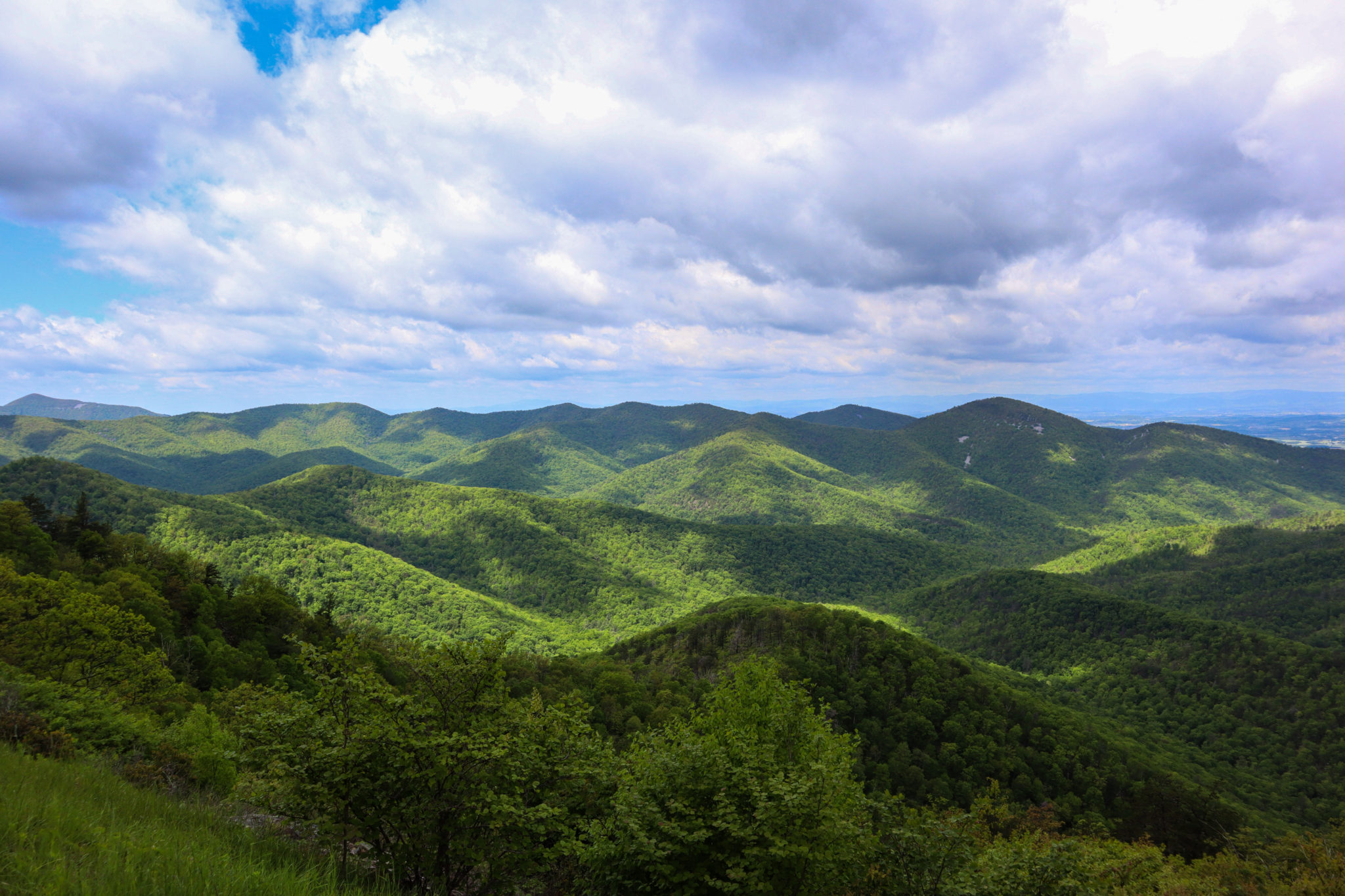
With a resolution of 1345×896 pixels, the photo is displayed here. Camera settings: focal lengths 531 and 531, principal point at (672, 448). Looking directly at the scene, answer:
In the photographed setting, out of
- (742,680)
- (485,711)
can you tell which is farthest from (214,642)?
(485,711)

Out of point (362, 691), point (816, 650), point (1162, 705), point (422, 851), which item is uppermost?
point (362, 691)

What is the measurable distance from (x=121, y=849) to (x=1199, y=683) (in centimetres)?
19154

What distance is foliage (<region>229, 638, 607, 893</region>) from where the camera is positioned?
13.3 meters

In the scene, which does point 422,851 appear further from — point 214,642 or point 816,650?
point 816,650

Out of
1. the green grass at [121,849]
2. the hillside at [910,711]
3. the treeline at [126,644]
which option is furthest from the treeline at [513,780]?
the hillside at [910,711]

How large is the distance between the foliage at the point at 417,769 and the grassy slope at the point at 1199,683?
134m

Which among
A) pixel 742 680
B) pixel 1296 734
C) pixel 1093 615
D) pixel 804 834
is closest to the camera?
pixel 804 834

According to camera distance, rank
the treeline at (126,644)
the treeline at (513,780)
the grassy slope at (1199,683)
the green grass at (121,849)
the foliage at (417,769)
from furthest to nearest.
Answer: the grassy slope at (1199,683) → the treeline at (126,644) → the treeline at (513,780) → the foliage at (417,769) → the green grass at (121,849)

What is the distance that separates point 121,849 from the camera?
683 centimetres

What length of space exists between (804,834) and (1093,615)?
199718 mm

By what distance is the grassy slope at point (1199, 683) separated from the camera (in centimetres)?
10300

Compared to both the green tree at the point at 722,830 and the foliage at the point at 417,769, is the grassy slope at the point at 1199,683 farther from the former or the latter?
the foliage at the point at 417,769

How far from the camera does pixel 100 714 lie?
2192 cm

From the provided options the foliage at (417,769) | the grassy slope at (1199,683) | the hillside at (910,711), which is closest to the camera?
the foliage at (417,769)
